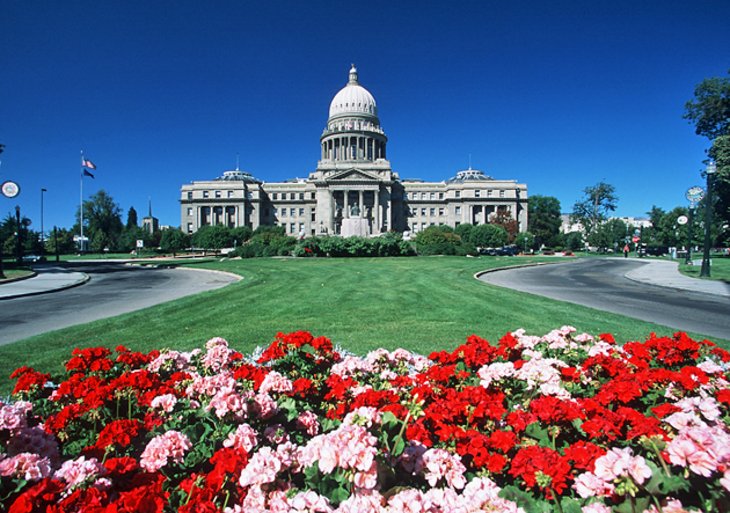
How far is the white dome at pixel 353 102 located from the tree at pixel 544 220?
50547 millimetres

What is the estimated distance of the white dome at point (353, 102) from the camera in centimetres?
10812

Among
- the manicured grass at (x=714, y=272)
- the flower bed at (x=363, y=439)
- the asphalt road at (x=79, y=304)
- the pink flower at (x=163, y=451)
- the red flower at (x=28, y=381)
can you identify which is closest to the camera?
the flower bed at (x=363, y=439)

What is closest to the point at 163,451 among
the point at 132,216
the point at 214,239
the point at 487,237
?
the point at 487,237

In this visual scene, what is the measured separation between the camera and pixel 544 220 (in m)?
110

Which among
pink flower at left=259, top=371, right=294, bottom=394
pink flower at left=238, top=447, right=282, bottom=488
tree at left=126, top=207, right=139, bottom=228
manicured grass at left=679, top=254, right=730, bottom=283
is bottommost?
manicured grass at left=679, top=254, right=730, bottom=283

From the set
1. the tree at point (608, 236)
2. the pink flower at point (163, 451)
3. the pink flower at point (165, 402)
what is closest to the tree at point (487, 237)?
the tree at point (608, 236)

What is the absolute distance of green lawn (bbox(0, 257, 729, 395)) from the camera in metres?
8.42

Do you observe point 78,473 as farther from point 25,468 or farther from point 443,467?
point 443,467

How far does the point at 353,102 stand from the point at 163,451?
113389 millimetres

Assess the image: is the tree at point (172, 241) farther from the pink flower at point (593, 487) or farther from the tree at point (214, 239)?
the pink flower at point (593, 487)

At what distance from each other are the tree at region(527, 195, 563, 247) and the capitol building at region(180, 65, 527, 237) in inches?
125

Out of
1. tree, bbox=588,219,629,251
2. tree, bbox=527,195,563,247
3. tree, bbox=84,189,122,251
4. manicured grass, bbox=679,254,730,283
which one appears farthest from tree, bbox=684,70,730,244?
tree, bbox=84,189,122,251

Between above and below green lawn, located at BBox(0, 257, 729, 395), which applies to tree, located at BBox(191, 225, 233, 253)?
above

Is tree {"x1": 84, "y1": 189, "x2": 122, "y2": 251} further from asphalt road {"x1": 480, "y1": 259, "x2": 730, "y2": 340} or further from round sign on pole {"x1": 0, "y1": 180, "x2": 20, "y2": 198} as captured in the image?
asphalt road {"x1": 480, "y1": 259, "x2": 730, "y2": 340}
